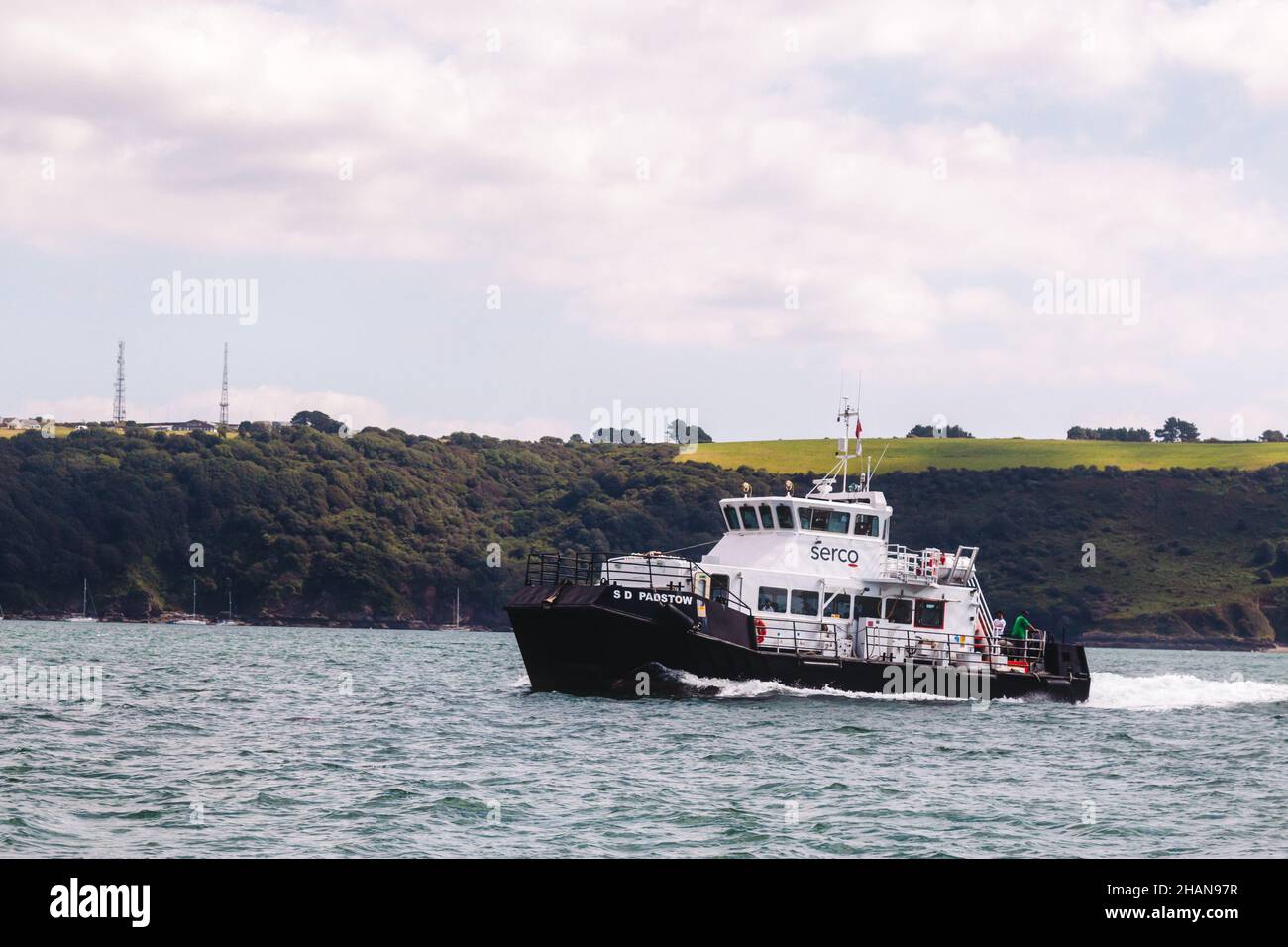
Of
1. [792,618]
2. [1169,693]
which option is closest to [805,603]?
[792,618]

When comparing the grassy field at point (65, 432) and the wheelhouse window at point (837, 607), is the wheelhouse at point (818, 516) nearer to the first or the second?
the wheelhouse window at point (837, 607)

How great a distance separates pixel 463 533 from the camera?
14162 cm

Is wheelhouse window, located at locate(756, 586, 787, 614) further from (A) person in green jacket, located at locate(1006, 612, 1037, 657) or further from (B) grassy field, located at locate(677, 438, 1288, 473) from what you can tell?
(B) grassy field, located at locate(677, 438, 1288, 473)

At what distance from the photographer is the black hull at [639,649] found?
31141 mm

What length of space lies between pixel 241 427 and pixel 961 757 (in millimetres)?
156970

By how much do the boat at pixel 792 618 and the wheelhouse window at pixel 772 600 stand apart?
33mm

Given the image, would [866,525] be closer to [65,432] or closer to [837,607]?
[837,607]

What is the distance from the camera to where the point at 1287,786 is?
2250cm

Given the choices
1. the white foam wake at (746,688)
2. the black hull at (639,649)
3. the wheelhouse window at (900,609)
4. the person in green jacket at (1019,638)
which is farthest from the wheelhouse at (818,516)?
the person in green jacket at (1019,638)

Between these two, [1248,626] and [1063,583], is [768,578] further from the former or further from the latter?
[1248,626]

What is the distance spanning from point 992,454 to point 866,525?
128631 mm

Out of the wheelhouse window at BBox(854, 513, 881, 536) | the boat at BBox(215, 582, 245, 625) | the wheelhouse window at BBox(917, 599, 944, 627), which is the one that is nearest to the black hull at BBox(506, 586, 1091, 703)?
the wheelhouse window at BBox(917, 599, 944, 627)

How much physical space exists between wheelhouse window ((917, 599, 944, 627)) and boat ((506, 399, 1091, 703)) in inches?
1.7
